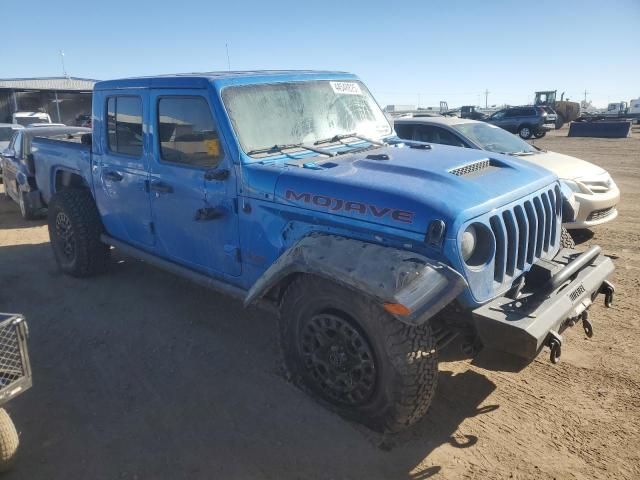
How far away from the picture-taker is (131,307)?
4.82m

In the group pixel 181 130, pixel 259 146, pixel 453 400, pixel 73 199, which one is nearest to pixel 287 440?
pixel 453 400

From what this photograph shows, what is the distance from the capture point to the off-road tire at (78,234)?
520 cm

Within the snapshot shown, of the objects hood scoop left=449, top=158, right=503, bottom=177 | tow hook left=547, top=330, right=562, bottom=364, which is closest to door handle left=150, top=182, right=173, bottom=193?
hood scoop left=449, top=158, right=503, bottom=177

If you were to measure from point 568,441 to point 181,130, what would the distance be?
10.9ft

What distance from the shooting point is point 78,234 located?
17.0 feet

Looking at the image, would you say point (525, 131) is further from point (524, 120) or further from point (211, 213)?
point (211, 213)

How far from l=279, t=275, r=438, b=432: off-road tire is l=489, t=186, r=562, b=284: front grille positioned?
0.60m

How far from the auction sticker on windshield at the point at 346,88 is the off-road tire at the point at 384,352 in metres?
1.84

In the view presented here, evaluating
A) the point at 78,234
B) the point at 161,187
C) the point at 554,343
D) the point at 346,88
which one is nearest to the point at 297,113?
the point at 346,88

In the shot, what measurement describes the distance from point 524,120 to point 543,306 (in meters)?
23.9

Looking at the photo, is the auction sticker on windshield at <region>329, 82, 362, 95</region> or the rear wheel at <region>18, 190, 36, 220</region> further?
the rear wheel at <region>18, 190, 36, 220</region>

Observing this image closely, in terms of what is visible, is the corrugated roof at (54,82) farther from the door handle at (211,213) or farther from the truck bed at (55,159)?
the door handle at (211,213)

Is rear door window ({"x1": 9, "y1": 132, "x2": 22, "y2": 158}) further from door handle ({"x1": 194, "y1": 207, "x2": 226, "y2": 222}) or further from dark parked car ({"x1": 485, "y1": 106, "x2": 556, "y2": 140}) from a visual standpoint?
dark parked car ({"x1": 485, "y1": 106, "x2": 556, "y2": 140})

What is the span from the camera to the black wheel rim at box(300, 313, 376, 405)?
2812mm
